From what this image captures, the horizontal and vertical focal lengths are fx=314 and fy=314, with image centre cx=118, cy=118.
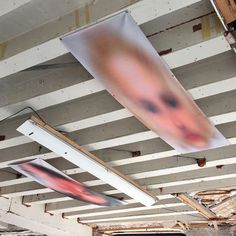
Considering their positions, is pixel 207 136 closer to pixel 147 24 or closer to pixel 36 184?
pixel 147 24

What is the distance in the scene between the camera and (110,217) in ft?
13.7

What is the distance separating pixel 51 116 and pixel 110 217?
8.10ft

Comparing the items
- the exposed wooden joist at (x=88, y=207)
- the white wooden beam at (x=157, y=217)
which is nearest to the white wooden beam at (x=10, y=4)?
the exposed wooden joist at (x=88, y=207)

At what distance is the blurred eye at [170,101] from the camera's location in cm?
167

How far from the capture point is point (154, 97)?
1.68 metres

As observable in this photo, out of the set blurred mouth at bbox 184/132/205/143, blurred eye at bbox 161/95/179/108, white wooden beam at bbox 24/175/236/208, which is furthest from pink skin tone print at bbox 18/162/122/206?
blurred eye at bbox 161/95/179/108

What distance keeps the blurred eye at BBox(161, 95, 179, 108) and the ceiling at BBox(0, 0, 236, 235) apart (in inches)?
5.1

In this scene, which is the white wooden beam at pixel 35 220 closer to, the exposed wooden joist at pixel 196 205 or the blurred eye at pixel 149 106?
the exposed wooden joist at pixel 196 205

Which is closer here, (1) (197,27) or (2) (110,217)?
(1) (197,27)

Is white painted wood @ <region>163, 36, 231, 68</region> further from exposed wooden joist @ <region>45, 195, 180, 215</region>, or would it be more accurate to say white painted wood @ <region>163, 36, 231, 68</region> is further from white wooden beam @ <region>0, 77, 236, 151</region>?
exposed wooden joist @ <region>45, 195, 180, 215</region>

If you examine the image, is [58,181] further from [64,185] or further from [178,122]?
[178,122]

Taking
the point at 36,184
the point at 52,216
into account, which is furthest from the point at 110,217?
the point at 36,184

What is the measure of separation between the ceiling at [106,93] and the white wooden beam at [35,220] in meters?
0.02

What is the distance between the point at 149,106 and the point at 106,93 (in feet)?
1.19
